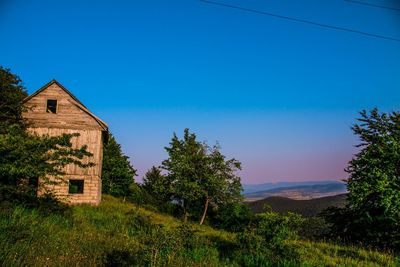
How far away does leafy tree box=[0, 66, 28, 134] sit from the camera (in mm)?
23062

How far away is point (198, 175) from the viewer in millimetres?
30594

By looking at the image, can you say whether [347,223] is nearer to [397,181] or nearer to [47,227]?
[397,181]

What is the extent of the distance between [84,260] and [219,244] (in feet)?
17.9

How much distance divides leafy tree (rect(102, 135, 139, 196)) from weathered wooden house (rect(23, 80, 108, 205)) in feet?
33.3

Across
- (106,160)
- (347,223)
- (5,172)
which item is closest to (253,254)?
(5,172)

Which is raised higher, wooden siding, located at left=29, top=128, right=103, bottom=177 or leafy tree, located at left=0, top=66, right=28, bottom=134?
leafy tree, located at left=0, top=66, right=28, bottom=134

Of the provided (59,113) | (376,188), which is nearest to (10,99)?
(59,113)

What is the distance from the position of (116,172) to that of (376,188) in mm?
27710

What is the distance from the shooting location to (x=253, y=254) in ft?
32.2

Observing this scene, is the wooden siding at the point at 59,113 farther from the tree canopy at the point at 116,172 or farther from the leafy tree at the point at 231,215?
the leafy tree at the point at 231,215

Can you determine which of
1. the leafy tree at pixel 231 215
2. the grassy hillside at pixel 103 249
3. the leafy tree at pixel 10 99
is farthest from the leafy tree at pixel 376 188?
the leafy tree at pixel 10 99

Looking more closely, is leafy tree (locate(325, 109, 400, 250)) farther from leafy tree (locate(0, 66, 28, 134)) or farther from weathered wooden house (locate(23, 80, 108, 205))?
leafy tree (locate(0, 66, 28, 134))

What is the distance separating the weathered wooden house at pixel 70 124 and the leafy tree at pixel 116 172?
10.2 m

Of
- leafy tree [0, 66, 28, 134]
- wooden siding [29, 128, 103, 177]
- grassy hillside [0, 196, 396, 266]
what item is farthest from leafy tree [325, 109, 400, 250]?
leafy tree [0, 66, 28, 134]
